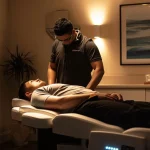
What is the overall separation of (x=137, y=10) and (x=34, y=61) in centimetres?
152

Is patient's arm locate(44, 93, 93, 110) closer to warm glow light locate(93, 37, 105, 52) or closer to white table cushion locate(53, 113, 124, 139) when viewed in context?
white table cushion locate(53, 113, 124, 139)

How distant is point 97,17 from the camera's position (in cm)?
358

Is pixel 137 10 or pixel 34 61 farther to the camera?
pixel 34 61

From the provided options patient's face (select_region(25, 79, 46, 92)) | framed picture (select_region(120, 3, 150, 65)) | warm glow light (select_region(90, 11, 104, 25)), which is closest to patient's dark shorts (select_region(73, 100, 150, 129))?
patient's face (select_region(25, 79, 46, 92))

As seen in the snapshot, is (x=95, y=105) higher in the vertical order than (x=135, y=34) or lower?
lower

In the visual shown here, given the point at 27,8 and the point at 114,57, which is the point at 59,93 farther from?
the point at 27,8

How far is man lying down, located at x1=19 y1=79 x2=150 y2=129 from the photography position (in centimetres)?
141

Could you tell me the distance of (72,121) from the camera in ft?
4.63

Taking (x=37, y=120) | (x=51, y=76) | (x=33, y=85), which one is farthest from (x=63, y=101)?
(x=51, y=76)

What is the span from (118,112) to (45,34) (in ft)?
8.22

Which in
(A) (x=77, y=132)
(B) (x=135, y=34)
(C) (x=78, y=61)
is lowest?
(A) (x=77, y=132)

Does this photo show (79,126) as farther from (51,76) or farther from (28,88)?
(51,76)

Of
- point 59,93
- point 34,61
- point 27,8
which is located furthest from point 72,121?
point 27,8

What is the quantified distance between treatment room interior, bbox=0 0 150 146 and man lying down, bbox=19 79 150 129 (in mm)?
1774
